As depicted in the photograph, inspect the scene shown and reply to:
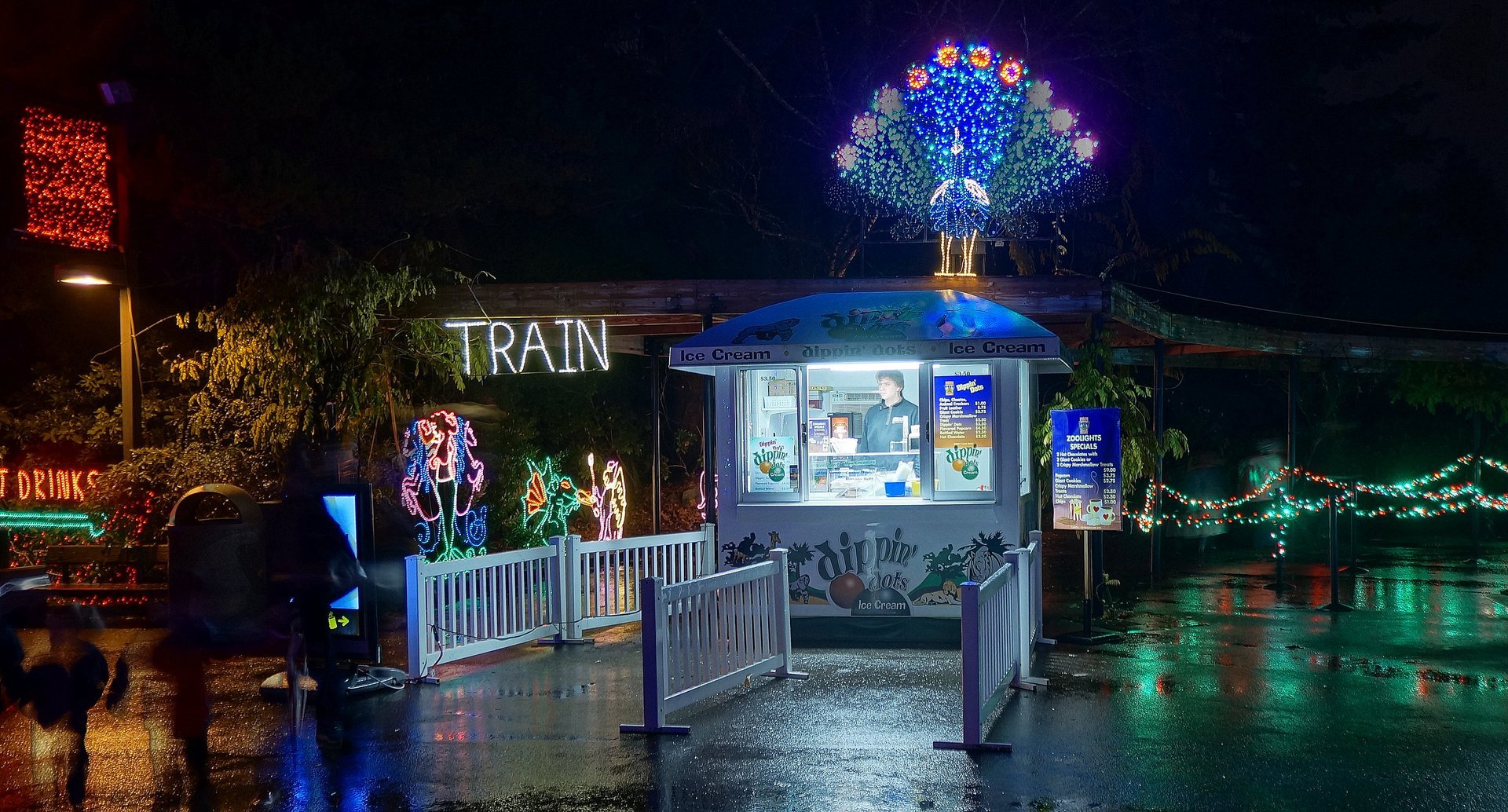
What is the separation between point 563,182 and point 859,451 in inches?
356

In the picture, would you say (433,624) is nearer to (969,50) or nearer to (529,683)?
(529,683)

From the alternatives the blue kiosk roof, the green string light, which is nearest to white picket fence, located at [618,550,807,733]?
the blue kiosk roof

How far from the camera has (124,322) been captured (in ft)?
48.7

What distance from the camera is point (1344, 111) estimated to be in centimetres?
3356

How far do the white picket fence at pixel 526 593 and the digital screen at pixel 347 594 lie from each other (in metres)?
0.57

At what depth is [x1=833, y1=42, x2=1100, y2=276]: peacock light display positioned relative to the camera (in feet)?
44.5

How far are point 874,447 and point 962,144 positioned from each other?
359cm

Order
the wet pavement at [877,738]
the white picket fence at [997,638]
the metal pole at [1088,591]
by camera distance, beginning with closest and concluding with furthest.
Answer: the wet pavement at [877,738], the white picket fence at [997,638], the metal pole at [1088,591]

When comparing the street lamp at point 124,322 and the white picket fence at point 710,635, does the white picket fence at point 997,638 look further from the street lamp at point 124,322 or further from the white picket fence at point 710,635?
the street lamp at point 124,322

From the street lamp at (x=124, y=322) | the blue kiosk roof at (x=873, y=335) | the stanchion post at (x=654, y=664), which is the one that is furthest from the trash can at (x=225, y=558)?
the street lamp at (x=124, y=322)

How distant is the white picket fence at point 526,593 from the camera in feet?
32.4

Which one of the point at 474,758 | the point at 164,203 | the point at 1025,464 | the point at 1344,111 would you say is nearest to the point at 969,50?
the point at 1025,464

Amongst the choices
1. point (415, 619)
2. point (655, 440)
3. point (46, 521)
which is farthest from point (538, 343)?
point (46, 521)

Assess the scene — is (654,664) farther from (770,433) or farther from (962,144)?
(962,144)
